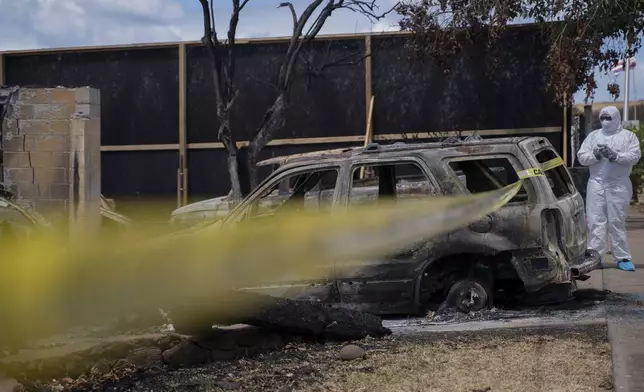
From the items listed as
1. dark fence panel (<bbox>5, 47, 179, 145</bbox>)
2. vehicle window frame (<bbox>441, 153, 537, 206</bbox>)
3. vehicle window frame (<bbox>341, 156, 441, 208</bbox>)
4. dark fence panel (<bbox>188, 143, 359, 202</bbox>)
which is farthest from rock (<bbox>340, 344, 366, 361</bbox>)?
dark fence panel (<bbox>5, 47, 179, 145</bbox>)

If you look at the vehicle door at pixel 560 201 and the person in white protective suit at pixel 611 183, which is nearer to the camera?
the vehicle door at pixel 560 201

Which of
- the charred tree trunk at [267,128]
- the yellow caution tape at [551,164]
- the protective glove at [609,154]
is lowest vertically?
the yellow caution tape at [551,164]

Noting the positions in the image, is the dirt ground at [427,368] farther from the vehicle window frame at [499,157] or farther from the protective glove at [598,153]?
the protective glove at [598,153]

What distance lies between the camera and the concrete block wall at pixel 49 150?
380 inches

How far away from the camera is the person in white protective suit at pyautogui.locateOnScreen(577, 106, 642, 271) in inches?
369

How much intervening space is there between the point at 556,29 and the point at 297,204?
26.5ft

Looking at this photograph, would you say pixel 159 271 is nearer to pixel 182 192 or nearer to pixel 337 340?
pixel 337 340

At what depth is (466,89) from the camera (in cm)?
1653

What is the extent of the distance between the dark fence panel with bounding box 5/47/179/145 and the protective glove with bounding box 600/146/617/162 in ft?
35.1

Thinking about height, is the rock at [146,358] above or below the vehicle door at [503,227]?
below

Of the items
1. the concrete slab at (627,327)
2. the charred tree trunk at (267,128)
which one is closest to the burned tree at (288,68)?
the charred tree trunk at (267,128)

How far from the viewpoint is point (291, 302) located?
6.48m

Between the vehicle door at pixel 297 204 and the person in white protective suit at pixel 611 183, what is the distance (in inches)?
141

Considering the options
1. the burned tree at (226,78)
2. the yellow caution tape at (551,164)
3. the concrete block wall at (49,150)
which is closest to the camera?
the yellow caution tape at (551,164)
